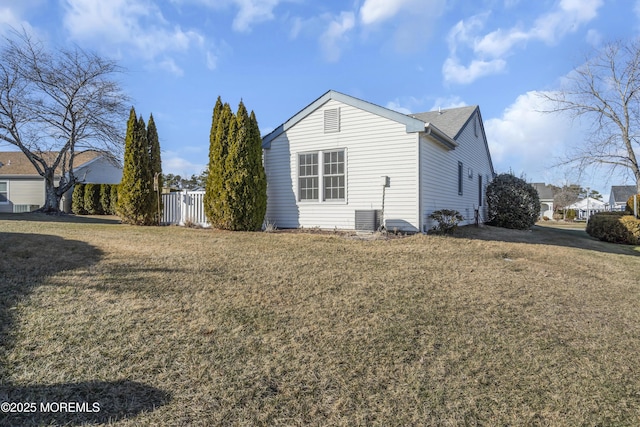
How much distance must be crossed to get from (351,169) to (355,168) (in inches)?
4.8

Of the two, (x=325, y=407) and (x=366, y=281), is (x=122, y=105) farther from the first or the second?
(x=325, y=407)

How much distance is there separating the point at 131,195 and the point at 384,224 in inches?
325

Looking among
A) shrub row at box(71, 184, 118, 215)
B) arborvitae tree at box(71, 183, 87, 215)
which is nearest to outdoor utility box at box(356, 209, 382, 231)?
shrub row at box(71, 184, 118, 215)

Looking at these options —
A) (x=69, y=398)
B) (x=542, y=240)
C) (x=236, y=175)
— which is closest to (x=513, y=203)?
(x=542, y=240)

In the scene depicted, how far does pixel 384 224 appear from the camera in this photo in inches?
386

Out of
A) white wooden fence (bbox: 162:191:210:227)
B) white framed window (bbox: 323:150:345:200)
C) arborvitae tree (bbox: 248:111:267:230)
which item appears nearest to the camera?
arborvitae tree (bbox: 248:111:267:230)

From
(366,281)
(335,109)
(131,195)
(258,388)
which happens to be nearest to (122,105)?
(131,195)

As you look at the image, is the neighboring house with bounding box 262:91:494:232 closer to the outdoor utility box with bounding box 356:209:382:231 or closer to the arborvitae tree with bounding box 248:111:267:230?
the outdoor utility box with bounding box 356:209:382:231

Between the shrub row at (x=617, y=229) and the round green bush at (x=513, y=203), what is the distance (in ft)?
7.04

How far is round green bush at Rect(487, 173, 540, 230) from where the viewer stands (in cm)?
1515

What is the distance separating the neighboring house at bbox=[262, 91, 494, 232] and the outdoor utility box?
0.03 meters

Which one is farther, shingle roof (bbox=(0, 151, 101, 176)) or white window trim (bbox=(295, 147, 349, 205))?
shingle roof (bbox=(0, 151, 101, 176))

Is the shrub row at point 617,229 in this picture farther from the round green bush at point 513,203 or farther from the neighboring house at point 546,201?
the neighboring house at point 546,201

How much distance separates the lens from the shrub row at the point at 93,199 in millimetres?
19219
